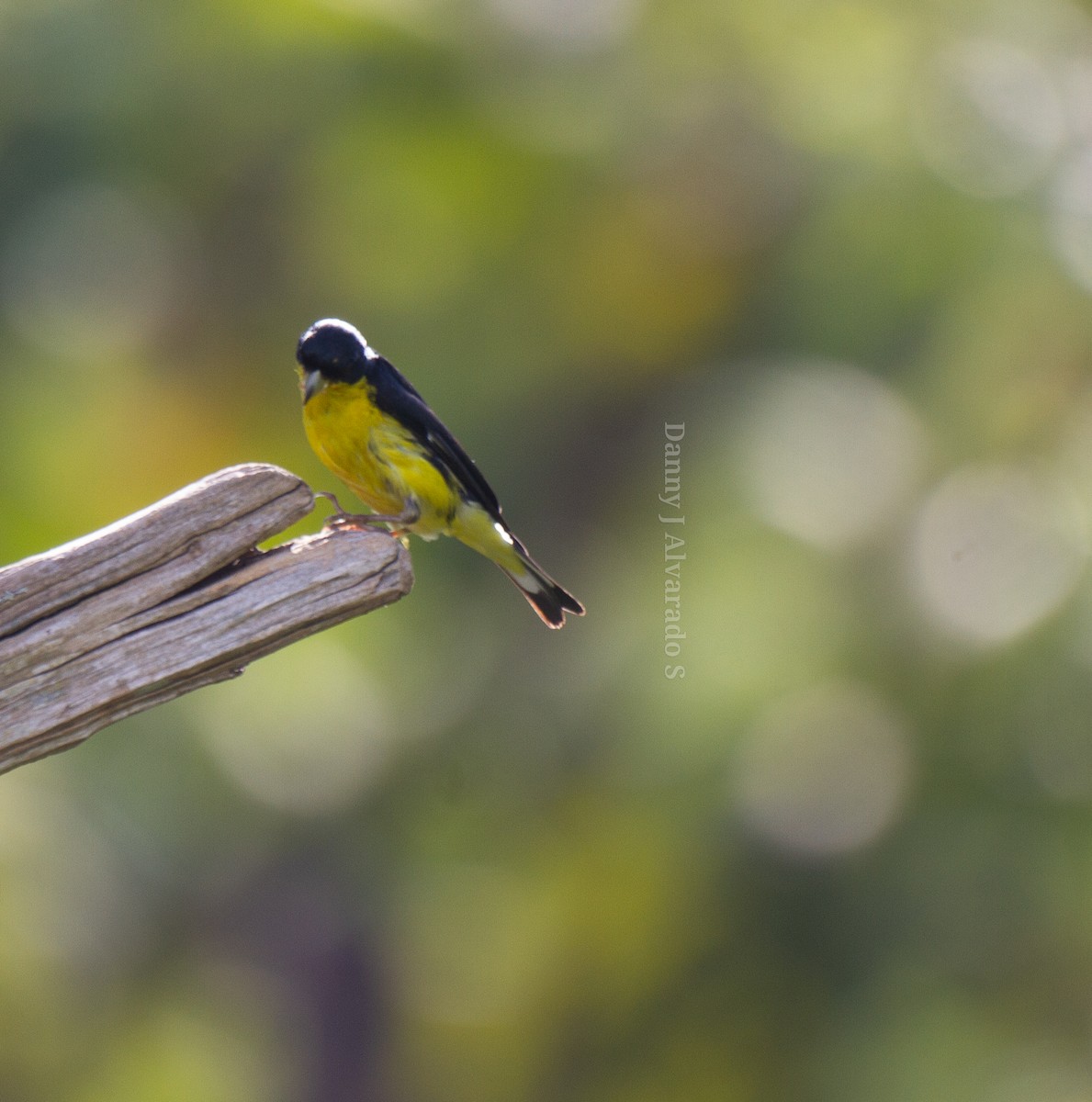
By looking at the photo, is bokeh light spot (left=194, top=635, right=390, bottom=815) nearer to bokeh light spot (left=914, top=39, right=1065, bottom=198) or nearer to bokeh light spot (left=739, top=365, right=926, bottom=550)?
Result: bokeh light spot (left=739, top=365, right=926, bottom=550)

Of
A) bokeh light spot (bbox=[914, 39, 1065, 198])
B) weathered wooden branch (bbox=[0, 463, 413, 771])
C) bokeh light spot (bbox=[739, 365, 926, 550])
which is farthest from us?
bokeh light spot (bbox=[914, 39, 1065, 198])

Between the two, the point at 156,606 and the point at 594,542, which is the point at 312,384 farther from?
the point at 594,542

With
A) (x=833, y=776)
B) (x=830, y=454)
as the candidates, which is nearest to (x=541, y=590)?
(x=833, y=776)

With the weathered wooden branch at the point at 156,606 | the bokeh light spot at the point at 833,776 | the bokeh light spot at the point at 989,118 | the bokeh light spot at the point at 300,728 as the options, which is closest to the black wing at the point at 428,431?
the weathered wooden branch at the point at 156,606

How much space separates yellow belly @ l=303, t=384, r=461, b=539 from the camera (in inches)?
208

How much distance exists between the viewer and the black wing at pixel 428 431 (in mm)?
5355

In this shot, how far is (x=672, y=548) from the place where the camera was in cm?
1075

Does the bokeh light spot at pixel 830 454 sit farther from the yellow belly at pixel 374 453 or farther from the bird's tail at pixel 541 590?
the yellow belly at pixel 374 453

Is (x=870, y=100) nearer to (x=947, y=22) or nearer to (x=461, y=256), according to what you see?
(x=947, y=22)

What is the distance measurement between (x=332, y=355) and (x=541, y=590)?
1.28m

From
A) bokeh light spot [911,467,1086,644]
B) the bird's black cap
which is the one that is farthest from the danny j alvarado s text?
the bird's black cap

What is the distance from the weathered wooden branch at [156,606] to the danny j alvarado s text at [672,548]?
19.5 feet

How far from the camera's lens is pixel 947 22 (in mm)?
12664

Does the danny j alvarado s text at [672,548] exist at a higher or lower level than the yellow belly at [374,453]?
Answer: lower
